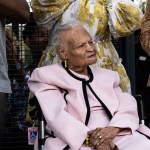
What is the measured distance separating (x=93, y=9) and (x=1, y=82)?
1121 mm

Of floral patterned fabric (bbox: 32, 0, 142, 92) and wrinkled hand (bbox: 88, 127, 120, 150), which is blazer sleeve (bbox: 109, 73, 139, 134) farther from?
floral patterned fabric (bbox: 32, 0, 142, 92)

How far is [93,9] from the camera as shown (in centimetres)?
397

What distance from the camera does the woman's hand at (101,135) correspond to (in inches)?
131

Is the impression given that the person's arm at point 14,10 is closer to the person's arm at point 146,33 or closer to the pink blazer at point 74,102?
the pink blazer at point 74,102

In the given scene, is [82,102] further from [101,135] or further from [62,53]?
[62,53]

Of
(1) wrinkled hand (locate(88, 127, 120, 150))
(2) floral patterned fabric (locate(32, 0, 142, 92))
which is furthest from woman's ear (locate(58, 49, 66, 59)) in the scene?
(1) wrinkled hand (locate(88, 127, 120, 150))

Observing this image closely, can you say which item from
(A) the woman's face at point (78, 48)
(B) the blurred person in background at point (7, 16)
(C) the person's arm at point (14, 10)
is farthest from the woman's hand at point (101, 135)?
(C) the person's arm at point (14, 10)

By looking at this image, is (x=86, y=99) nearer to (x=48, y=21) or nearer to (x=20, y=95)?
(x=48, y=21)

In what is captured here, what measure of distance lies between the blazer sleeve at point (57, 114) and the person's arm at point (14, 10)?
1.70 ft

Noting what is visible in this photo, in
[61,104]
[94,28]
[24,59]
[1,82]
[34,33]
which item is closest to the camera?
[1,82]

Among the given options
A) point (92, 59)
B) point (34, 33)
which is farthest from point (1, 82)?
point (34, 33)

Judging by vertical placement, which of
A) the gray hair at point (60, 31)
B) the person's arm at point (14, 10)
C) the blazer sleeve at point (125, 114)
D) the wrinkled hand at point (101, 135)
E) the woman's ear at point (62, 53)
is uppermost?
the person's arm at point (14, 10)

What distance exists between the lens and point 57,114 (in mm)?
3473

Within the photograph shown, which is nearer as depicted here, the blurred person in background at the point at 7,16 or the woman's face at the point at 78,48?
the blurred person in background at the point at 7,16
